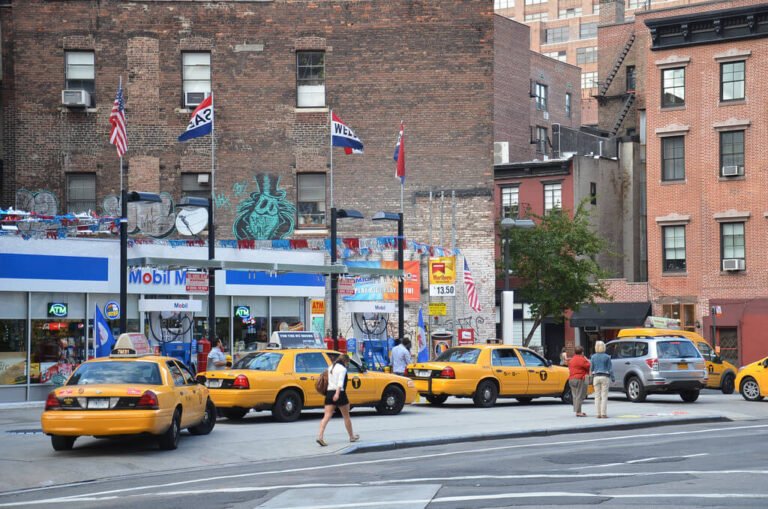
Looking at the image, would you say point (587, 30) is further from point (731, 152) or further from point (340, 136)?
point (340, 136)

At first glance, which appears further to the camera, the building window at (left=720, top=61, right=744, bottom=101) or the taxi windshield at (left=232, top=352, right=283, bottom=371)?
the building window at (left=720, top=61, right=744, bottom=101)

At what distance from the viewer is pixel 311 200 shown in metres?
42.6

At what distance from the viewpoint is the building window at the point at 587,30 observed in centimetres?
12506

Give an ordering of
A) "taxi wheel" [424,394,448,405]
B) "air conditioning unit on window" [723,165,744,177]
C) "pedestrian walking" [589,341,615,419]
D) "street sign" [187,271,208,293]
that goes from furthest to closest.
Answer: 1. "air conditioning unit on window" [723,165,744,177]
2. "street sign" [187,271,208,293]
3. "taxi wheel" [424,394,448,405]
4. "pedestrian walking" [589,341,615,419]

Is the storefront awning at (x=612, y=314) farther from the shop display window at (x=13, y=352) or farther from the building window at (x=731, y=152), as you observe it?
the shop display window at (x=13, y=352)

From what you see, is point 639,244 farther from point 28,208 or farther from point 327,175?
point 28,208

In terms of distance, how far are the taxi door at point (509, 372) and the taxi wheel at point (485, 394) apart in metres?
0.22

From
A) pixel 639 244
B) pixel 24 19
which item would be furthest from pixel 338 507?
pixel 639 244

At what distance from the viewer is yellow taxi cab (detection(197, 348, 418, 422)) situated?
23.1m

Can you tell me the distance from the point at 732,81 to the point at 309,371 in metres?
31.9

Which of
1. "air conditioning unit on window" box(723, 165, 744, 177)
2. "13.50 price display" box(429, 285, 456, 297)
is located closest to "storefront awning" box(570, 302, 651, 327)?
"air conditioning unit on window" box(723, 165, 744, 177)

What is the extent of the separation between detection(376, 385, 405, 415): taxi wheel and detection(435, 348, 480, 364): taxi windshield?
2716 millimetres

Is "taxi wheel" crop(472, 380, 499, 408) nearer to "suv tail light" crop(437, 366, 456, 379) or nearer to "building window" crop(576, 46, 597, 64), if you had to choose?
"suv tail light" crop(437, 366, 456, 379)

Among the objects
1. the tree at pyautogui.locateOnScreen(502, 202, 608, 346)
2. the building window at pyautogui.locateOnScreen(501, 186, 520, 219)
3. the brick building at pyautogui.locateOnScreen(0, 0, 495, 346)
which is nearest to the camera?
the brick building at pyautogui.locateOnScreen(0, 0, 495, 346)
